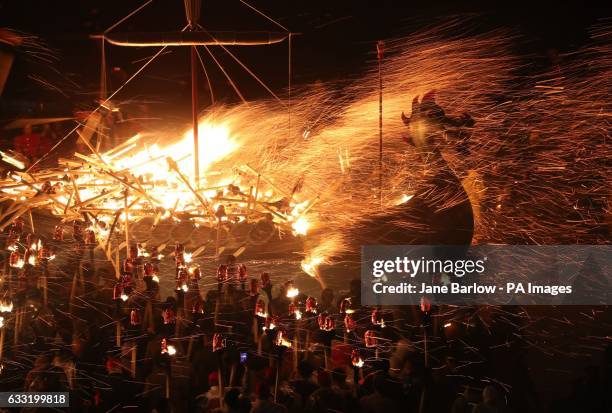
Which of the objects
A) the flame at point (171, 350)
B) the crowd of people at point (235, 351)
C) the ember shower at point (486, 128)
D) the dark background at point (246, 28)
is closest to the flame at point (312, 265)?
the crowd of people at point (235, 351)

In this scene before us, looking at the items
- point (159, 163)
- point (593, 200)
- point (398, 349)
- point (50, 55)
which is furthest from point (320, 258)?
point (50, 55)

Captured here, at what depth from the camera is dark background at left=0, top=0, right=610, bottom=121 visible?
546 cm

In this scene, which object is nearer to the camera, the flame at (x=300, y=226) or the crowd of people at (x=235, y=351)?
the flame at (x=300, y=226)

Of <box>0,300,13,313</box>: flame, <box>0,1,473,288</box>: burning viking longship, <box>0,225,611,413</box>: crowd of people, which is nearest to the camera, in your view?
<box>0,1,473,288</box>: burning viking longship

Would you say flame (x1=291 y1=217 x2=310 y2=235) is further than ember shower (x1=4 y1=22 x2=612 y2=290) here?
No

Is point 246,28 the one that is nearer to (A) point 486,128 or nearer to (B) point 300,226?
(A) point 486,128

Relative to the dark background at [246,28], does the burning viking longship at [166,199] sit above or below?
below

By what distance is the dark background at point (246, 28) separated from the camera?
17.9 ft

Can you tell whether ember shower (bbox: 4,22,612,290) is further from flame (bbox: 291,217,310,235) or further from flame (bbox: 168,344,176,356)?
flame (bbox: 291,217,310,235)

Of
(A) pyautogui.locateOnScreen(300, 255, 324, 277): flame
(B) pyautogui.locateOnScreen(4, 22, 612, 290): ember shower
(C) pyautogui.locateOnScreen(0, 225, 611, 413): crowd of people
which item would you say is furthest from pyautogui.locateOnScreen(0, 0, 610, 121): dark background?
(C) pyautogui.locateOnScreen(0, 225, 611, 413): crowd of people

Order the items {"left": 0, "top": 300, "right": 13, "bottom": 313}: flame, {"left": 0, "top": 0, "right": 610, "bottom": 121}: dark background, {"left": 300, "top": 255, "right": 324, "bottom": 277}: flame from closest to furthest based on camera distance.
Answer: {"left": 0, "top": 300, "right": 13, "bottom": 313}: flame < {"left": 300, "top": 255, "right": 324, "bottom": 277}: flame < {"left": 0, "top": 0, "right": 610, "bottom": 121}: dark background

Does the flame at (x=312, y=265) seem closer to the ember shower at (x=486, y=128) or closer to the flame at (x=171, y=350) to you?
the ember shower at (x=486, y=128)

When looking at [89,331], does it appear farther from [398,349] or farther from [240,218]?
[398,349]

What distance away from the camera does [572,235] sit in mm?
5285
